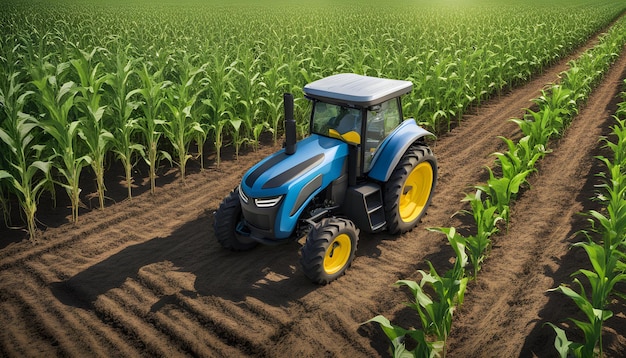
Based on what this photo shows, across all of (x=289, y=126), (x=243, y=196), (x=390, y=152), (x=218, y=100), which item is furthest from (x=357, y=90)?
(x=218, y=100)

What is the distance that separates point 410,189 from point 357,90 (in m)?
1.29

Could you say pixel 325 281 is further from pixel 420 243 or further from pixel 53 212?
pixel 53 212

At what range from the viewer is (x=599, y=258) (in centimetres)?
324

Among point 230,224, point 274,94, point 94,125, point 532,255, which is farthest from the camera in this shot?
point 274,94

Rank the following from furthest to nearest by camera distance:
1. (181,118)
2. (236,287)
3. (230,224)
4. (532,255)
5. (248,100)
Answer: (248,100), (181,118), (532,255), (230,224), (236,287)

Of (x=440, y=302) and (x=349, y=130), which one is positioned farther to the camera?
(x=349, y=130)

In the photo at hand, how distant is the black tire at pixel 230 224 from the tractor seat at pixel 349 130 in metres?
1.08

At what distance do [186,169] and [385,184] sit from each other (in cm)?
318

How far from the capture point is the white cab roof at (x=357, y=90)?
13.3ft

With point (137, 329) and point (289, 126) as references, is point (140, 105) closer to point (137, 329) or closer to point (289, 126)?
point (289, 126)

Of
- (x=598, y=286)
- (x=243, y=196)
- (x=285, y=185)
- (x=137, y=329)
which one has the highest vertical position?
(x=285, y=185)

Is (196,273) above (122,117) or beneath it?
beneath

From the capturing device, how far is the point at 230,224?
4180 millimetres

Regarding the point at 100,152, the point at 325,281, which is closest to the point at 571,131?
the point at 325,281
